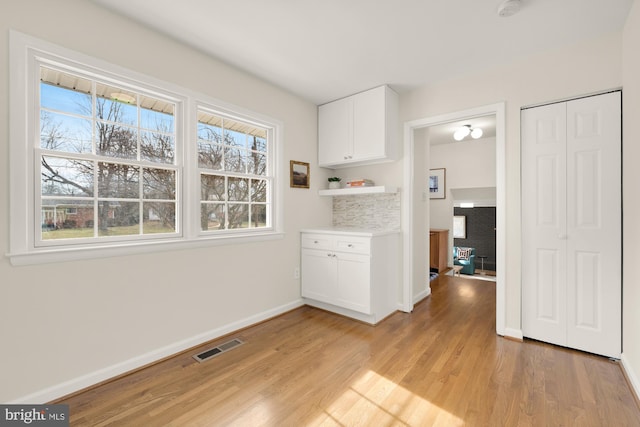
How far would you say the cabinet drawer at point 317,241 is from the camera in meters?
3.25

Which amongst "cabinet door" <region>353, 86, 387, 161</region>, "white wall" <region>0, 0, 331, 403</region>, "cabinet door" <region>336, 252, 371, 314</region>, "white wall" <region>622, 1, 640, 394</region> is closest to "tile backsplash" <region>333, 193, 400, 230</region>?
"cabinet door" <region>353, 86, 387, 161</region>

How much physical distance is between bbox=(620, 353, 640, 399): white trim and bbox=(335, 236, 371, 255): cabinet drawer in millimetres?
1980

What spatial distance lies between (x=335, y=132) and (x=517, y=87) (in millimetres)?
1887

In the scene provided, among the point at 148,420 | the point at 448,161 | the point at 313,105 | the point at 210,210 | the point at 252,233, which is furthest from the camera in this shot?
the point at 448,161

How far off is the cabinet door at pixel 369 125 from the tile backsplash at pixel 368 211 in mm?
576

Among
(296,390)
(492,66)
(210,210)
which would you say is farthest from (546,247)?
(210,210)

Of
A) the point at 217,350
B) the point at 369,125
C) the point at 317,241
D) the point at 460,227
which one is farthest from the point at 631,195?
the point at 460,227

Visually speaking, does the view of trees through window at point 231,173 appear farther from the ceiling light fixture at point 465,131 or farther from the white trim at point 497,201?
the ceiling light fixture at point 465,131

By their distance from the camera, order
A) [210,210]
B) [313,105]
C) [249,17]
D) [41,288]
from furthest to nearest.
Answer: [313,105] < [210,210] < [249,17] < [41,288]

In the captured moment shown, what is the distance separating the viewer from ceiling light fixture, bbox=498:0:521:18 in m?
1.88

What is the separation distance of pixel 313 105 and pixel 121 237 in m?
2.66

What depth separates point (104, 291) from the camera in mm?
1984

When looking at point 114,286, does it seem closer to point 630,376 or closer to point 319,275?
point 319,275

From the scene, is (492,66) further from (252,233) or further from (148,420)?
(148,420)
